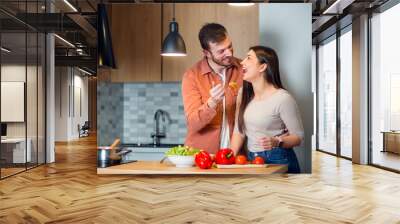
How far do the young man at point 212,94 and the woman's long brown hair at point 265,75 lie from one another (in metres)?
0.12

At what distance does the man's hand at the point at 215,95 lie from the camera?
21.5 feet

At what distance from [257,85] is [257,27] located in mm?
867

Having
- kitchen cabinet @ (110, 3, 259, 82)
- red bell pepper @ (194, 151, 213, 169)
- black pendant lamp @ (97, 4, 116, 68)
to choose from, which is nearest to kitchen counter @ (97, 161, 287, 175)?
red bell pepper @ (194, 151, 213, 169)

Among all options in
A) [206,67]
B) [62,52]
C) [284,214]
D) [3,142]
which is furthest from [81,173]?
[62,52]

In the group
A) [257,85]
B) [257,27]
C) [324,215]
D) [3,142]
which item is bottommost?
[324,215]

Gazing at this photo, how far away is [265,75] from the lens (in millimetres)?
6684

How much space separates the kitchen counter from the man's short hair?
1.80 meters

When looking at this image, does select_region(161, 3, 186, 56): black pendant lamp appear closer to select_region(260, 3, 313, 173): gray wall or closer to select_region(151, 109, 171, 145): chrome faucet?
select_region(151, 109, 171, 145): chrome faucet

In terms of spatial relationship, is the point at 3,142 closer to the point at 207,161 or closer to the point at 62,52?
the point at 207,161

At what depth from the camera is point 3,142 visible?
7.04m

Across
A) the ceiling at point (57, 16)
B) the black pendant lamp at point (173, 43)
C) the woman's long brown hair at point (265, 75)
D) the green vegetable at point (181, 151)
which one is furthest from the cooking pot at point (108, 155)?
the ceiling at point (57, 16)

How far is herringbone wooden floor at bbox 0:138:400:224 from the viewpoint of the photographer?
4.23m

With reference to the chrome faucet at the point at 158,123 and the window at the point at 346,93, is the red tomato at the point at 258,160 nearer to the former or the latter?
the chrome faucet at the point at 158,123

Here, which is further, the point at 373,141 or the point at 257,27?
the point at 373,141
